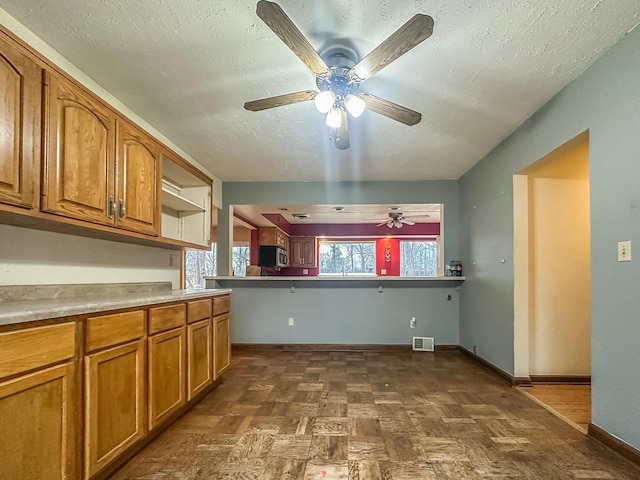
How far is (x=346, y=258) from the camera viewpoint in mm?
9656

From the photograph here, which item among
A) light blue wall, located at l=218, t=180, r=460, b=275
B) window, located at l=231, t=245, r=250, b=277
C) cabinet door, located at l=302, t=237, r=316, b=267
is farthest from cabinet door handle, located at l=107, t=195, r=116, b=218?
cabinet door, located at l=302, t=237, r=316, b=267

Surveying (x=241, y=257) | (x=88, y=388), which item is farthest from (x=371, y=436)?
(x=241, y=257)

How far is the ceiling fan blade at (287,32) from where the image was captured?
1.47 m

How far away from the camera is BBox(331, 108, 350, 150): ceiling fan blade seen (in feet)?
7.76

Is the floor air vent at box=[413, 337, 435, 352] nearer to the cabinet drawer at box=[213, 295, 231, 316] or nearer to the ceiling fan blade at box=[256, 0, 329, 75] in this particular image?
the cabinet drawer at box=[213, 295, 231, 316]

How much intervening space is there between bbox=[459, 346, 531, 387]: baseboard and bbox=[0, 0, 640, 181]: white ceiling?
7.26 ft

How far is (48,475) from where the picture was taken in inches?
56.5

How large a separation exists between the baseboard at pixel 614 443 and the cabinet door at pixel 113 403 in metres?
2.65

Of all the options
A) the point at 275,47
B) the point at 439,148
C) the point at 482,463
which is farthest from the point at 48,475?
the point at 439,148

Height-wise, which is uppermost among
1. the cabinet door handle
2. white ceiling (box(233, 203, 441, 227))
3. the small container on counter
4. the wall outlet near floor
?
white ceiling (box(233, 203, 441, 227))

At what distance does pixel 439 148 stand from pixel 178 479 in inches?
133

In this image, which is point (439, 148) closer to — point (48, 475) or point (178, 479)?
point (178, 479)

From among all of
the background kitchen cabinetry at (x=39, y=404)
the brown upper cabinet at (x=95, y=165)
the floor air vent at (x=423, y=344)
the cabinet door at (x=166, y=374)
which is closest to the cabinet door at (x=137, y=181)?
the brown upper cabinet at (x=95, y=165)

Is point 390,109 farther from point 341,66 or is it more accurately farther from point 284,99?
point 284,99
